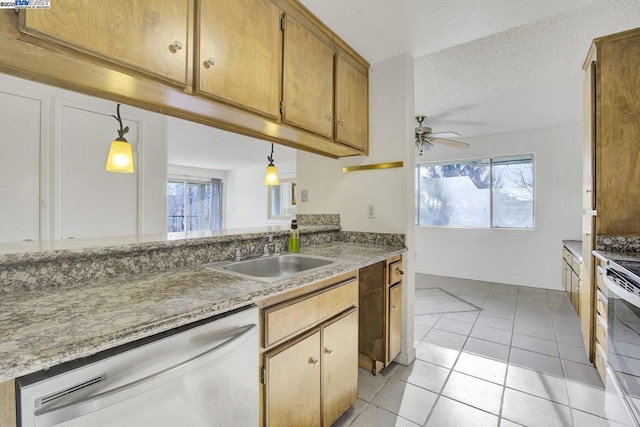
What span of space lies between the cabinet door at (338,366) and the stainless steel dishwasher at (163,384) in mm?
460

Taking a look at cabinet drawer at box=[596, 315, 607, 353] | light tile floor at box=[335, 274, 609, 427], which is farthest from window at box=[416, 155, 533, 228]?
cabinet drawer at box=[596, 315, 607, 353]

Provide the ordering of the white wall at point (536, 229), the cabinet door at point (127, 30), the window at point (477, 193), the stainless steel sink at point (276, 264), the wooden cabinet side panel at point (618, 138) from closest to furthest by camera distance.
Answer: the cabinet door at point (127, 30), the stainless steel sink at point (276, 264), the wooden cabinet side panel at point (618, 138), the white wall at point (536, 229), the window at point (477, 193)

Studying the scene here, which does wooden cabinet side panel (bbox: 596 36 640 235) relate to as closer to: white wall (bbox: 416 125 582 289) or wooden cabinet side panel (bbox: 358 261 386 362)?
wooden cabinet side panel (bbox: 358 261 386 362)

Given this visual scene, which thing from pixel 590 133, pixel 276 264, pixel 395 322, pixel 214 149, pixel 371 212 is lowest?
pixel 395 322

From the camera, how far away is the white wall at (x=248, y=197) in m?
7.16

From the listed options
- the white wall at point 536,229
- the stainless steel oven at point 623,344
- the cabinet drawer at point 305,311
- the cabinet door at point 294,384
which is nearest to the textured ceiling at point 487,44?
the white wall at point 536,229

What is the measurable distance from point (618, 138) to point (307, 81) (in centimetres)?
216

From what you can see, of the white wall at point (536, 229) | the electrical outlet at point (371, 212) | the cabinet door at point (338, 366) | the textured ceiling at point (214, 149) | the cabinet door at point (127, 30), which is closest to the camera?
the cabinet door at point (127, 30)

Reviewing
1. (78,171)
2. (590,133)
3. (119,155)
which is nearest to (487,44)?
(590,133)

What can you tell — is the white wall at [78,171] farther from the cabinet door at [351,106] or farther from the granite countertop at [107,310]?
the cabinet door at [351,106]

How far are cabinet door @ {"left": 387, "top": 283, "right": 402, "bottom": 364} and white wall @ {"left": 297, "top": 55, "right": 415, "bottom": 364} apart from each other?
0.31 ft

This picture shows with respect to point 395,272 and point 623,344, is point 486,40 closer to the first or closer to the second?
point 395,272

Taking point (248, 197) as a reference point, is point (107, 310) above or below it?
below

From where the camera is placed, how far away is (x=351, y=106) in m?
2.15
